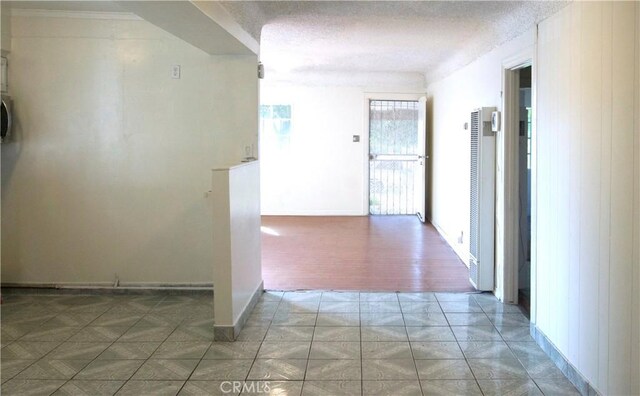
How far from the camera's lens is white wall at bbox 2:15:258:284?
4023mm

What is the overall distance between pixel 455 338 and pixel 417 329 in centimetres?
26

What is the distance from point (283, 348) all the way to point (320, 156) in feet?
17.8

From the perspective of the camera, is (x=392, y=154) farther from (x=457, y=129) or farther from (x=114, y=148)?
(x=114, y=148)

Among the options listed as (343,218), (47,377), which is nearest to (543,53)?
(47,377)

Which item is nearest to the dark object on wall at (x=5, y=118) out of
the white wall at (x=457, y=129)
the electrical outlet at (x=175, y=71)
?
the electrical outlet at (x=175, y=71)

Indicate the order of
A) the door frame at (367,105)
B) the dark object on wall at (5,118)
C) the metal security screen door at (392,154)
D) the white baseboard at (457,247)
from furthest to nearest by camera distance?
1. the metal security screen door at (392,154)
2. the door frame at (367,105)
3. the white baseboard at (457,247)
4. the dark object on wall at (5,118)

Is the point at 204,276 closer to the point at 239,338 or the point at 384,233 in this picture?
the point at 239,338

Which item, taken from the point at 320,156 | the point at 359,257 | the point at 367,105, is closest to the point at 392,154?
the point at 367,105

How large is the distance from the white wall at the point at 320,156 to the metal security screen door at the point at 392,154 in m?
0.19

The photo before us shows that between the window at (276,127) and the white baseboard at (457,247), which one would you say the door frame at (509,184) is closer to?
the white baseboard at (457,247)

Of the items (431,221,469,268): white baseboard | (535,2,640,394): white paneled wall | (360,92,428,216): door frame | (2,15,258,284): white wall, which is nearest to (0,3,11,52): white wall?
(2,15,258,284): white wall

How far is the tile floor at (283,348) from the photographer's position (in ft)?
8.47

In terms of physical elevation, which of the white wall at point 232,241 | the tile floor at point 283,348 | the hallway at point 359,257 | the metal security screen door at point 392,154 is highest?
the metal security screen door at point 392,154

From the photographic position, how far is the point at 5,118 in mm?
3920
